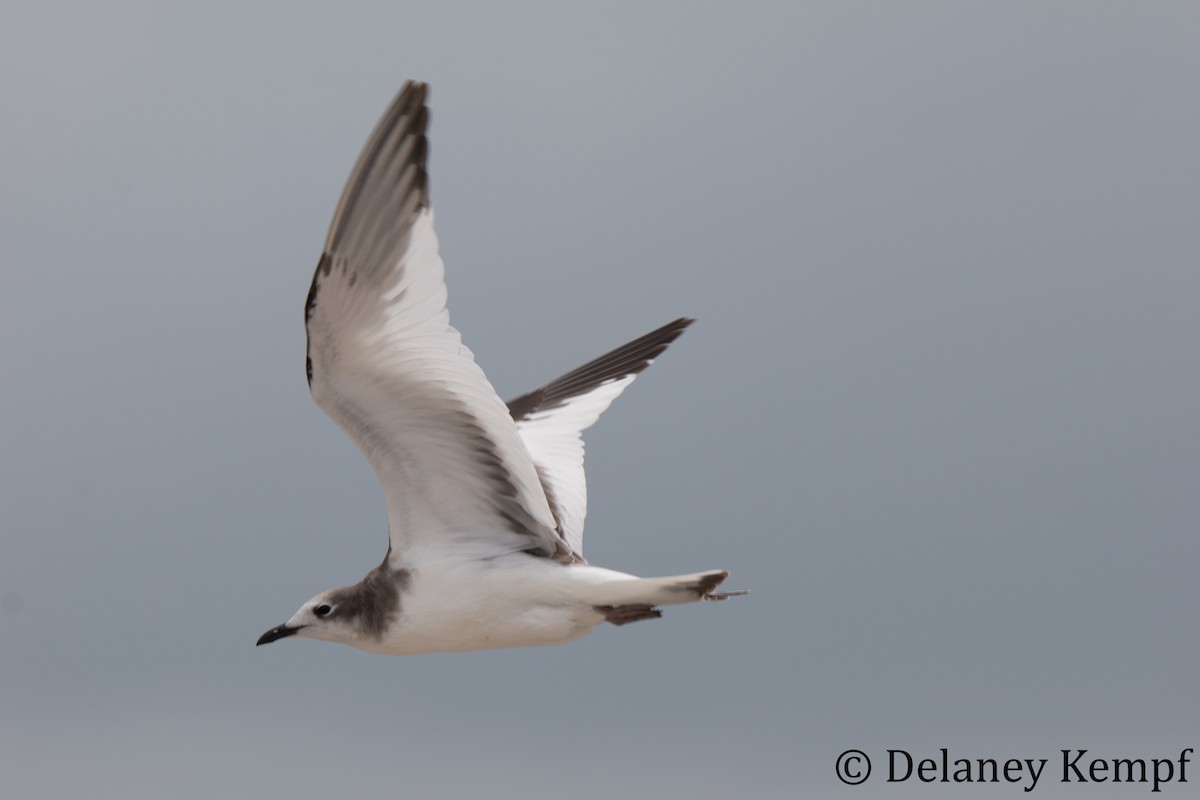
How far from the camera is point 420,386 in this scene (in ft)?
20.2

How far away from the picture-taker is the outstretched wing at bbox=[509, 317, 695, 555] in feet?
27.0

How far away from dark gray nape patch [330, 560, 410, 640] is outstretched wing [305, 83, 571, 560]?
A: 13cm

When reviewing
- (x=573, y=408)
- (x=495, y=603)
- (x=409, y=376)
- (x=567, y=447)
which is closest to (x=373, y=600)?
(x=495, y=603)

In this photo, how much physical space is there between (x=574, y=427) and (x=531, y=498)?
219cm

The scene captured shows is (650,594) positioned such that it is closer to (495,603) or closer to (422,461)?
(495,603)

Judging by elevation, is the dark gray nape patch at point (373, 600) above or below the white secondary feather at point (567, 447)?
below

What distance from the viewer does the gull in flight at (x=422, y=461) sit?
5.75m

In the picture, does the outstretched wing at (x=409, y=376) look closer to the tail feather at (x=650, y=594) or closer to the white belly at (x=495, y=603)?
the white belly at (x=495, y=603)

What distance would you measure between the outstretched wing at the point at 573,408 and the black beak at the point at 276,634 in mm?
1650

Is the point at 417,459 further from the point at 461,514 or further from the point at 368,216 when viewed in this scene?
the point at 368,216

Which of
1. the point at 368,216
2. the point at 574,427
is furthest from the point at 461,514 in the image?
the point at 574,427

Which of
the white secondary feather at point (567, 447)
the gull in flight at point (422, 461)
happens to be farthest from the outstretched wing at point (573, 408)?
the gull in flight at point (422, 461)

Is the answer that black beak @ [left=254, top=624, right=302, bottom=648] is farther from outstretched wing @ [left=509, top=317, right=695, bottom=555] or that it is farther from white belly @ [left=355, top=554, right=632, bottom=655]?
outstretched wing @ [left=509, top=317, right=695, bottom=555]

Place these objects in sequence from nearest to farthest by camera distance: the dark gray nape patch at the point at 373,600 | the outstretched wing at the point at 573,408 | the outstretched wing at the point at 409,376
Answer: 1. the outstretched wing at the point at 409,376
2. the dark gray nape patch at the point at 373,600
3. the outstretched wing at the point at 573,408
